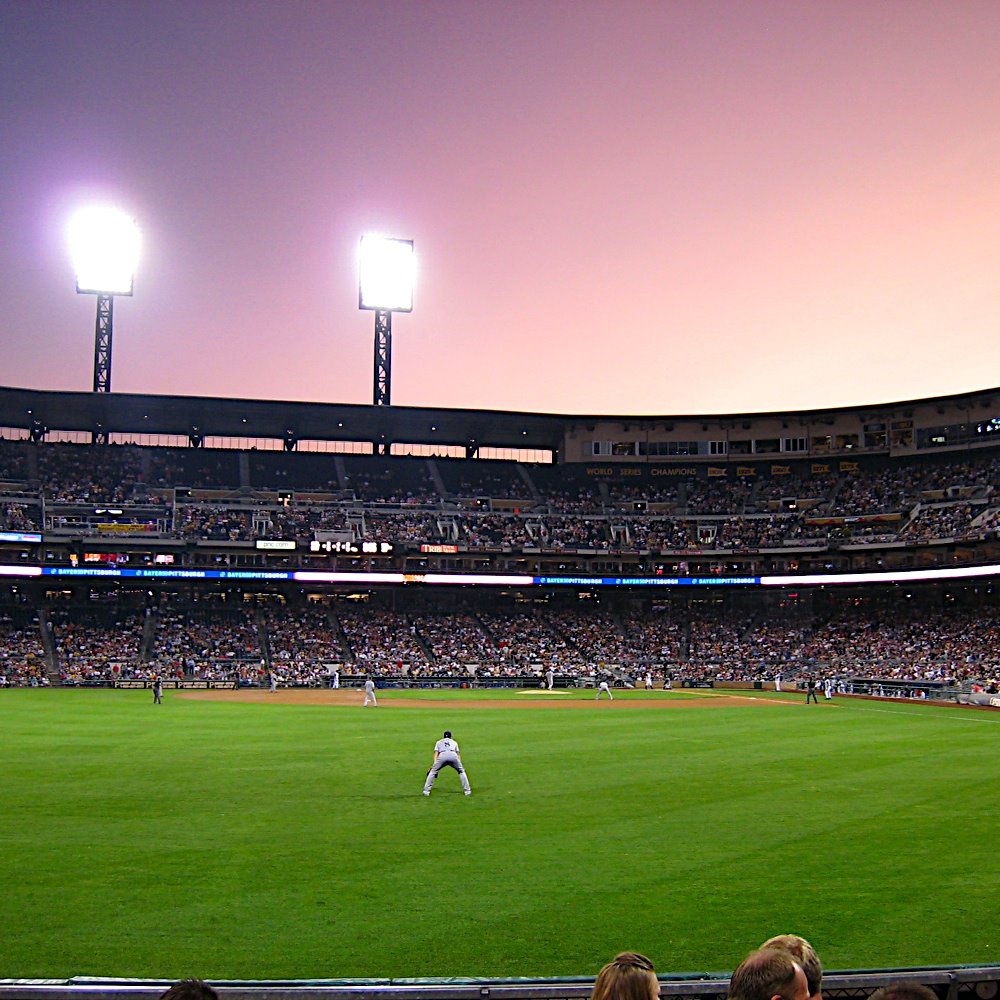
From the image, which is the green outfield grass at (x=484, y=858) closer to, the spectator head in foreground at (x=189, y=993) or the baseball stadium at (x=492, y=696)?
the baseball stadium at (x=492, y=696)

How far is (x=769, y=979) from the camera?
3.58m

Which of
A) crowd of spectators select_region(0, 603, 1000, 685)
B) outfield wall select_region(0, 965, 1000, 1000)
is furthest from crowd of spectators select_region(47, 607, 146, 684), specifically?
outfield wall select_region(0, 965, 1000, 1000)

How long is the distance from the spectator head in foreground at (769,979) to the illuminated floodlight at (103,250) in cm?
7049

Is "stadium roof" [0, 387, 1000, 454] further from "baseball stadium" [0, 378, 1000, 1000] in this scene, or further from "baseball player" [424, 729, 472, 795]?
"baseball player" [424, 729, 472, 795]

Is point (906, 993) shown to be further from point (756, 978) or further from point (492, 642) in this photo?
point (492, 642)

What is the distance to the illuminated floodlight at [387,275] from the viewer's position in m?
69.2

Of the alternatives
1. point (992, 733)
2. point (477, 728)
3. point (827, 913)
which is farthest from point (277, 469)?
point (827, 913)

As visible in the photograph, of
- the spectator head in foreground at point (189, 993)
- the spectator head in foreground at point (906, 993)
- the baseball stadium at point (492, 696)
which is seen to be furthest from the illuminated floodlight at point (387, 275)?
the spectator head in foreground at point (906, 993)

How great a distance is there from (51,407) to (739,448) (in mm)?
55911

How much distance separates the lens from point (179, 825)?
15.8m

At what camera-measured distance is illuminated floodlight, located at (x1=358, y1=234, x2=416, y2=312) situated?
69188 mm

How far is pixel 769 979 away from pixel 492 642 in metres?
71.4

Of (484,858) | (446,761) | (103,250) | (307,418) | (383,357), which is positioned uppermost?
(103,250)

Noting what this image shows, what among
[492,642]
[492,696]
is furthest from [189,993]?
[492,642]
